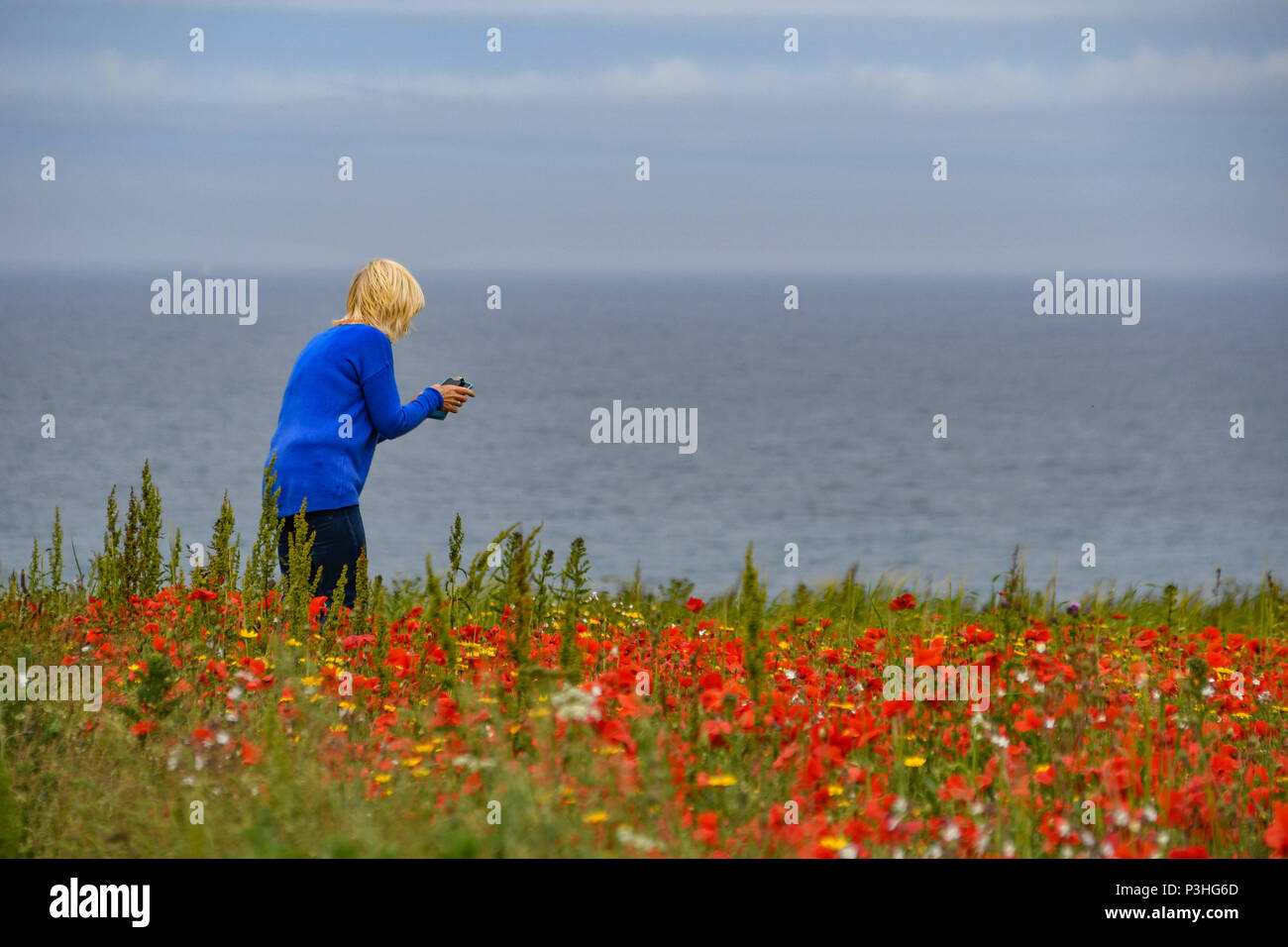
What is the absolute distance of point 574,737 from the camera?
128 inches

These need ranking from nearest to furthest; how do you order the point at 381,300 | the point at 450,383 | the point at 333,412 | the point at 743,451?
the point at 333,412
the point at 381,300
the point at 450,383
the point at 743,451

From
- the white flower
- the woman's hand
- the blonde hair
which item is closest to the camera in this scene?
the woman's hand

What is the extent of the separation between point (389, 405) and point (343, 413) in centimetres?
24

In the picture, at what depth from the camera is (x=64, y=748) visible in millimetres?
3965

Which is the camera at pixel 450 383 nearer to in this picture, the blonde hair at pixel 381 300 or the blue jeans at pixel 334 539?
the blonde hair at pixel 381 300

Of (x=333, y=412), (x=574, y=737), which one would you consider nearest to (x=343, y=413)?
(x=333, y=412)

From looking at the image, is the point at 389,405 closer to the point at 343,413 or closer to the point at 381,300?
the point at 343,413

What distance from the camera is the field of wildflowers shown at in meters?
2.99

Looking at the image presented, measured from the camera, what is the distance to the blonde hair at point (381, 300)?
6348 millimetres
